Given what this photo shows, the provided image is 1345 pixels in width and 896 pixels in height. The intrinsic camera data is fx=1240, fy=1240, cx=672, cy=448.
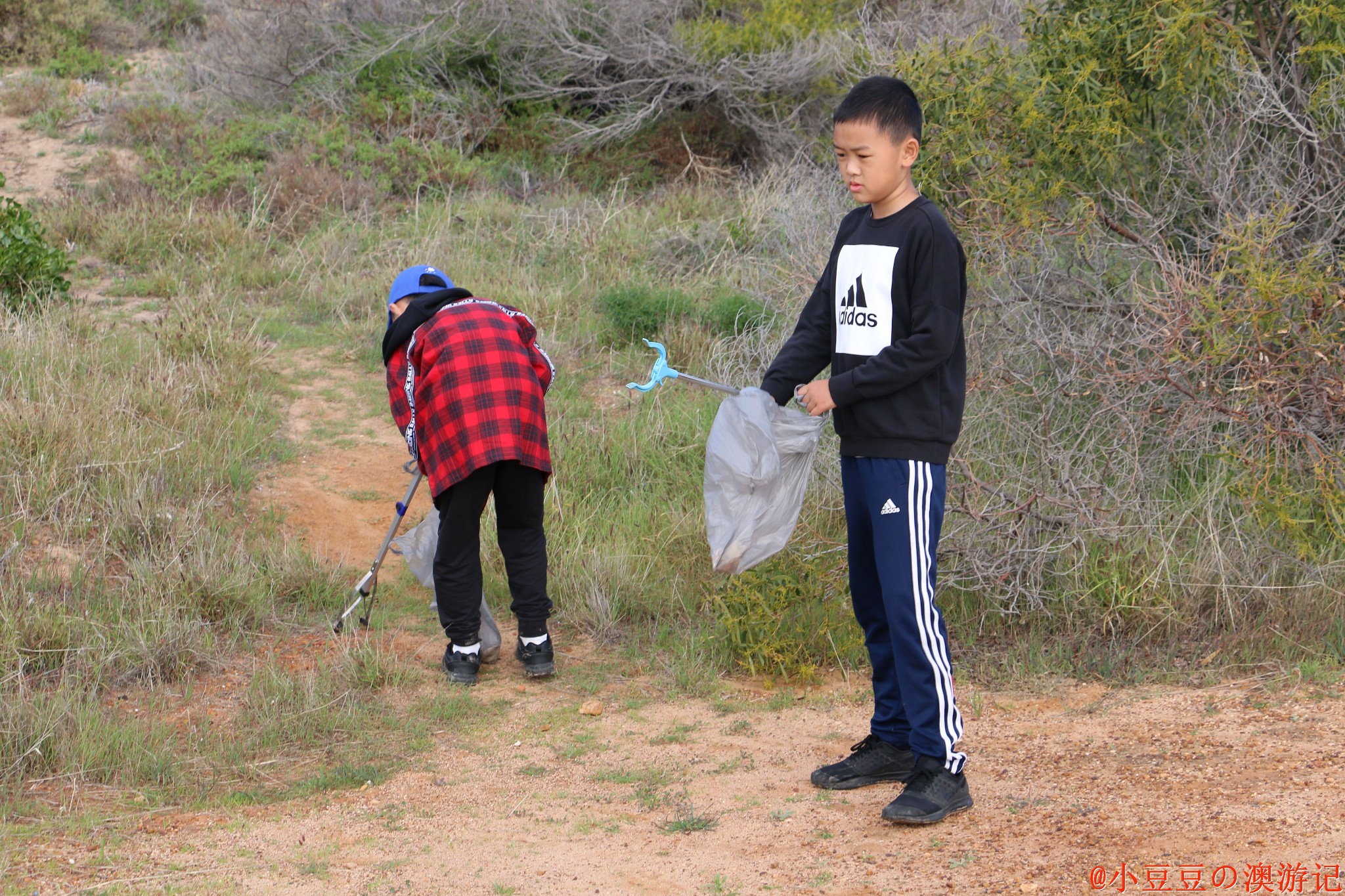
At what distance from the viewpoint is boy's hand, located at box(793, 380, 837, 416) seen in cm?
319

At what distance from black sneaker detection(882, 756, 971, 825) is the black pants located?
1781 millimetres

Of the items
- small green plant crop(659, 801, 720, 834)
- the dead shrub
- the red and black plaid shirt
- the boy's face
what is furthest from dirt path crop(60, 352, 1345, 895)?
the dead shrub

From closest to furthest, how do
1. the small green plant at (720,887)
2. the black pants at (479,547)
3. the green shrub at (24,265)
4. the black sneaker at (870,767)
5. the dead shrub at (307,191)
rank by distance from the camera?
the small green plant at (720,887) < the black sneaker at (870,767) < the black pants at (479,547) < the green shrub at (24,265) < the dead shrub at (307,191)

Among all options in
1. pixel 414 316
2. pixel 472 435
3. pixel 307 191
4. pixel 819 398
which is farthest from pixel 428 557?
pixel 307 191

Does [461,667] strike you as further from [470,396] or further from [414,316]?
[414,316]

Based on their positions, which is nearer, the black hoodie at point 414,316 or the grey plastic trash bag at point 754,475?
the grey plastic trash bag at point 754,475

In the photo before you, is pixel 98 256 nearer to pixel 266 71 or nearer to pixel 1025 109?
pixel 266 71

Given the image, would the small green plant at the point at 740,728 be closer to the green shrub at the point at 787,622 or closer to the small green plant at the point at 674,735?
the small green plant at the point at 674,735

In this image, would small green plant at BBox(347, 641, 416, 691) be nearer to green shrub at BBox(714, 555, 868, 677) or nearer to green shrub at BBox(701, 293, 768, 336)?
green shrub at BBox(714, 555, 868, 677)

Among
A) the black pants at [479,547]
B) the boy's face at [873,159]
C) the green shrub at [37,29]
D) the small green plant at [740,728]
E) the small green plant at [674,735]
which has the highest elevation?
the green shrub at [37,29]

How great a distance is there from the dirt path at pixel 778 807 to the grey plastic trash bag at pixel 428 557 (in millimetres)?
185

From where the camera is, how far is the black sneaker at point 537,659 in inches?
181

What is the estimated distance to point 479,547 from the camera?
4566 mm

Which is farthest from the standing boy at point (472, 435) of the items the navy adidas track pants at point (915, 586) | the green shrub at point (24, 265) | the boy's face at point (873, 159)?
the green shrub at point (24, 265)
